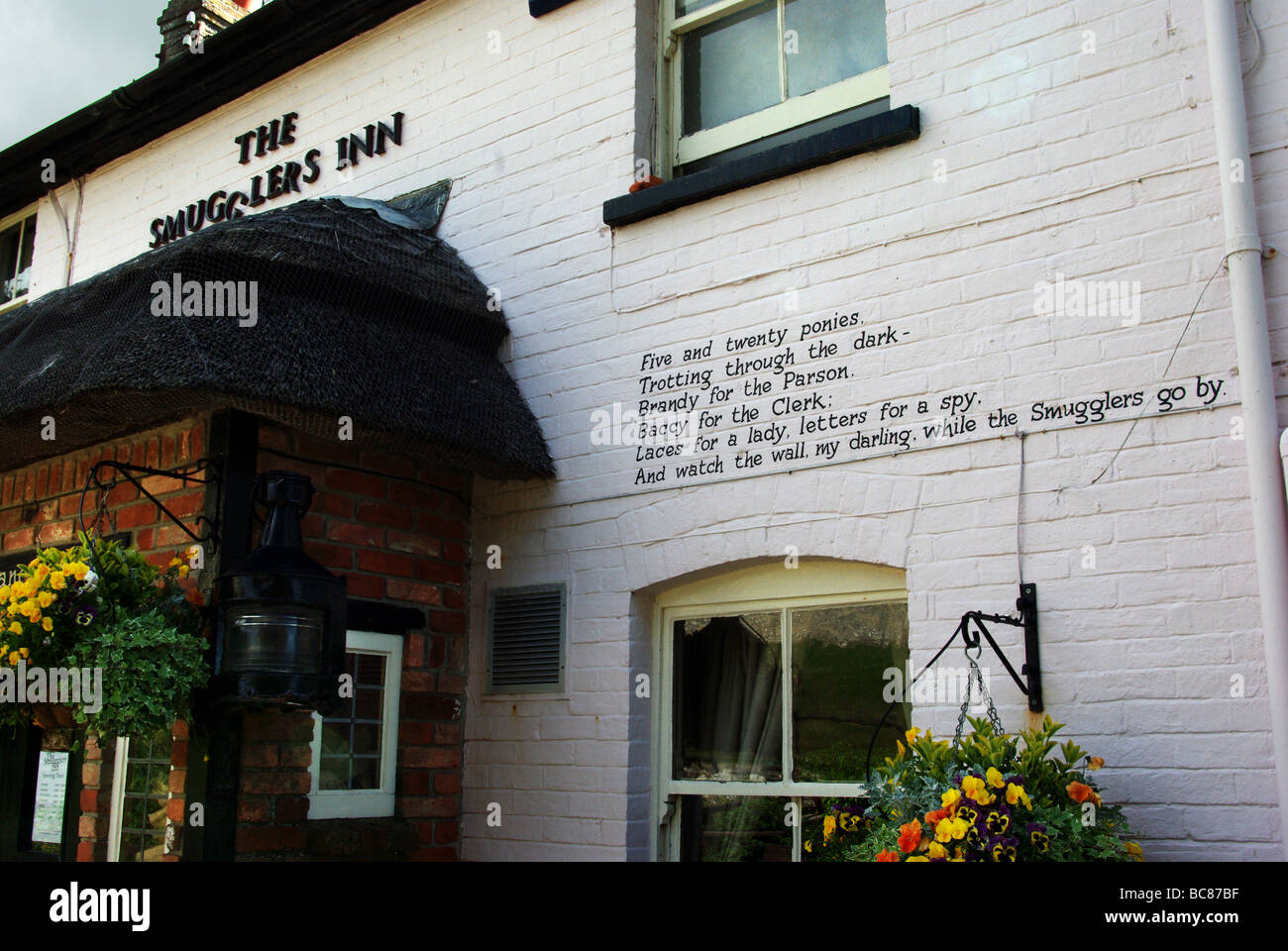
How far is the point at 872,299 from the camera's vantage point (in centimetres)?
423

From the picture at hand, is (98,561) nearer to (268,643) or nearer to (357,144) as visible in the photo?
(268,643)

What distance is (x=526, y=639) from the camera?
4965mm

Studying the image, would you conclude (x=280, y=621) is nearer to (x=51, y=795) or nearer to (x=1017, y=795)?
(x=51, y=795)

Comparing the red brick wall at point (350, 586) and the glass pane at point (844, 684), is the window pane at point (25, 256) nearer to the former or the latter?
the red brick wall at point (350, 586)

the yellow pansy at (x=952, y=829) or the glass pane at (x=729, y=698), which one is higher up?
the glass pane at (x=729, y=698)

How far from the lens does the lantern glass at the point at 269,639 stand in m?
4.02

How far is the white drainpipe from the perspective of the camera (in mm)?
3143

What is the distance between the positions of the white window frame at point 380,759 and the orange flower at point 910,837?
2.37 m

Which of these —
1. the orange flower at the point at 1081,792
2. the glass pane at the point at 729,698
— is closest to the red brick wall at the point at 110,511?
the glass pane at the point at 729,698

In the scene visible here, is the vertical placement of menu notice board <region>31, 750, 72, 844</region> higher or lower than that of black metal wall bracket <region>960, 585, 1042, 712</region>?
lower

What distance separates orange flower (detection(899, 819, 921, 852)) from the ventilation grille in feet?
6.54
